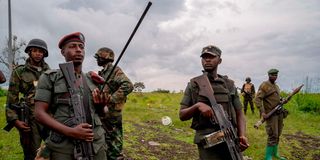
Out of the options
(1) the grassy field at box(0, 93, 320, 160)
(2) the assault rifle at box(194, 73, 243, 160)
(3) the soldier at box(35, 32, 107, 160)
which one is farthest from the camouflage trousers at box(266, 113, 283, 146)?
(3) the soldier at box(35, 32, 107, 160)

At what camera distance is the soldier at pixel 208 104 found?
3949 mm

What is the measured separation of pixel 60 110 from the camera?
3129mm

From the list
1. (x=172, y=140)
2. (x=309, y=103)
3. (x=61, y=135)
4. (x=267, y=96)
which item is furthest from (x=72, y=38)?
(x=309, y=103)

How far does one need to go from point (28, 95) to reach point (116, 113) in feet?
4.20

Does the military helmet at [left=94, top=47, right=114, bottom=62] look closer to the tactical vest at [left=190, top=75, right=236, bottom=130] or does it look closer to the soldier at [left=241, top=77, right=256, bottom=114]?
the tactical vest at [left=190, top=75, right=236, bottom=130]

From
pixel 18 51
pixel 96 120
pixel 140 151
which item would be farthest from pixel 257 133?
pixel 18 51

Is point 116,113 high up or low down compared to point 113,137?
up

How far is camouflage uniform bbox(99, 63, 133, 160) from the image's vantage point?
549cm

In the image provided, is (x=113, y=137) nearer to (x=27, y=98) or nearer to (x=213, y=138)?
(x=27, y=98)

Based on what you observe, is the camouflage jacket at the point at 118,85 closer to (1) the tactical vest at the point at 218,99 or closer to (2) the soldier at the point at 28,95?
(2) the soldier at the point at 28,95

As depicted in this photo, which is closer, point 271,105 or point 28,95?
point 28,95

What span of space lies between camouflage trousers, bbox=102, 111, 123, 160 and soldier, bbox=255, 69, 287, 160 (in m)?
3.82

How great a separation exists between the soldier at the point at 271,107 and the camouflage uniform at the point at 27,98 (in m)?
5.06

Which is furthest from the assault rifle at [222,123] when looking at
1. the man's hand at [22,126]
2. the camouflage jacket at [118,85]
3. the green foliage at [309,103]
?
the green foliage at [309,103]
